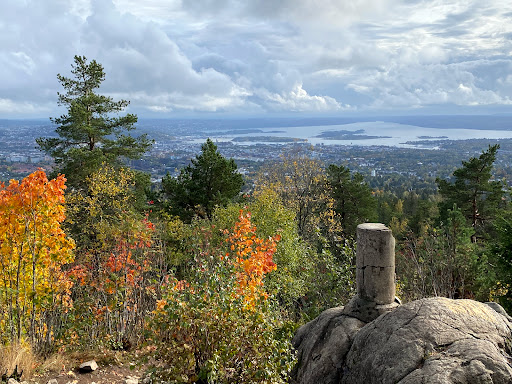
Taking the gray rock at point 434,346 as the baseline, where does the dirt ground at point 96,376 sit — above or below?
below

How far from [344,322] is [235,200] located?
1917 cm

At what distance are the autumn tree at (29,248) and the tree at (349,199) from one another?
26188 mm

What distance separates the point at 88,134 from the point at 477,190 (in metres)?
26.9

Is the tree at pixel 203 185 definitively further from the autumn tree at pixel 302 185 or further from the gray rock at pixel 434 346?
the gray rock at pixel 434 346

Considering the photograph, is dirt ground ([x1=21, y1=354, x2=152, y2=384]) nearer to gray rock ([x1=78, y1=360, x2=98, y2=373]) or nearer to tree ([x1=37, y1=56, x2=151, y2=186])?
gray rock ([x1=78, y1=360, x2=98, y2=373])

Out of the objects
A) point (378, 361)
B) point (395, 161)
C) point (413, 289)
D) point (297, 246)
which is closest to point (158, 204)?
point (297, 246)

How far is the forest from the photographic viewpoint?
20.2 ft

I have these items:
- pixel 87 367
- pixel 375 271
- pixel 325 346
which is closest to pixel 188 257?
pixel 87 367

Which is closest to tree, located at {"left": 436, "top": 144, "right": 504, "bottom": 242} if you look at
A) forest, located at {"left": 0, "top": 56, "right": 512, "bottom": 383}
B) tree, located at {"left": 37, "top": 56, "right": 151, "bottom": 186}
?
forest, located at {"left": 0, "top": 56, "right": 512, "bottom": 383}

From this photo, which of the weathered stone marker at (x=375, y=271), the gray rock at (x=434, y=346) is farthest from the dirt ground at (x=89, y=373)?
the weathered stone marker at (x=375, y=271)

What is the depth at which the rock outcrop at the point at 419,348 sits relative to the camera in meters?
5.30

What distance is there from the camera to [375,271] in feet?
26.2

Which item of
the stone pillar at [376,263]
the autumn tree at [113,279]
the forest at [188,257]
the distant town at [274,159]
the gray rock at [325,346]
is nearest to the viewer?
the forest at [188,257]

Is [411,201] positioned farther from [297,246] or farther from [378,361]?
[378,361]
